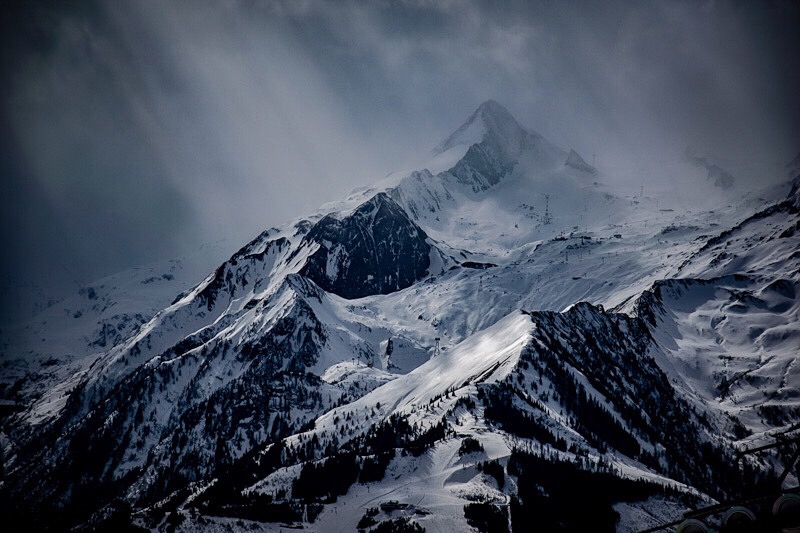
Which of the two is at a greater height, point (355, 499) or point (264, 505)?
point (264, 505)

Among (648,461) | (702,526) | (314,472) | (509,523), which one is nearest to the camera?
(702,526)

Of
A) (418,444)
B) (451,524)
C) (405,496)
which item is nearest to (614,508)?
(451,524)

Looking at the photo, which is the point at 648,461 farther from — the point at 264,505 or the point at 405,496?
the point at 264,505

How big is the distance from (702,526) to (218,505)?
13907cm

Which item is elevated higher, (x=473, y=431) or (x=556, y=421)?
(x=473, y=431)

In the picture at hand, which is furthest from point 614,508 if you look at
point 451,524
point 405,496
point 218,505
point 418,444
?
point 218,505

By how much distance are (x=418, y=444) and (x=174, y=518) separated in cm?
7363

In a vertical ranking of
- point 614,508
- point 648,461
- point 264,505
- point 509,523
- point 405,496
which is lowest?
point 648,461

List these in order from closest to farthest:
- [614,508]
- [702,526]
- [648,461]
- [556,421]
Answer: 1. [702,526]
2. [614,508]
3. [556,421]
4. [648,461]

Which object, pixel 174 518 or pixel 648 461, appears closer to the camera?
pixel 174 518

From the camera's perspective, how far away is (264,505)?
136625 mm

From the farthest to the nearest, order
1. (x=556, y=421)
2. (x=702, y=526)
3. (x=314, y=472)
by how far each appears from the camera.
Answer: (x=556, y=421), (x=314, y=472), (x=702, y=526)

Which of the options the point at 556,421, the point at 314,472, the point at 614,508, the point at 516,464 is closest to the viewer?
the point at 614,508

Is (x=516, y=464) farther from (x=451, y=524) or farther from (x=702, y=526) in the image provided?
(x=702, y=526)
